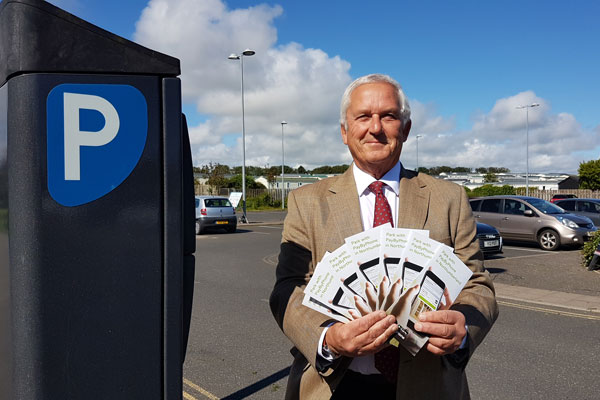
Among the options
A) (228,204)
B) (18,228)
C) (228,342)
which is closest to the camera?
(18,228)

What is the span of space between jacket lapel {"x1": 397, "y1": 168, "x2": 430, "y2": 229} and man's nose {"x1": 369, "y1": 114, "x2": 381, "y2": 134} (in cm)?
26

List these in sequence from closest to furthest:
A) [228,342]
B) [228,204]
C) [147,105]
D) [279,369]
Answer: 1. [147,105]
2. [279,369]
3. [228,342]
4. [228,204]

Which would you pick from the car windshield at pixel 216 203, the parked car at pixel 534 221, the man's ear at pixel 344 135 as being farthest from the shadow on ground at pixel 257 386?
the car windshield at pixel 216 203

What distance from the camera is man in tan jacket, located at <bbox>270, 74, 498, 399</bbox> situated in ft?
6.16

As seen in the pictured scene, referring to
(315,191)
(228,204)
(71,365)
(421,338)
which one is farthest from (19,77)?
(228,204)

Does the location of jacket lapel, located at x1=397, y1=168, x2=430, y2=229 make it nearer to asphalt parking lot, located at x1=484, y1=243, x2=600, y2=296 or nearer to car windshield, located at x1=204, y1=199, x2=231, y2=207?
asphalt parking lot, located at x1=484, y1=243, x2=600, y2=296

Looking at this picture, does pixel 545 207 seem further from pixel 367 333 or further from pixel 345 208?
pixel 367 333

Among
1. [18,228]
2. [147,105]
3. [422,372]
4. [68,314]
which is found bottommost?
[422,372]

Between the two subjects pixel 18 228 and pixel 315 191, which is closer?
pixel 18 228

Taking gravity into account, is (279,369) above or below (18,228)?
below

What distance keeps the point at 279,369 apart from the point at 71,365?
12.0ft

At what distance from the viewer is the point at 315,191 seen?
2.12 metres

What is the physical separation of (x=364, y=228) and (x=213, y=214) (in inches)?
720

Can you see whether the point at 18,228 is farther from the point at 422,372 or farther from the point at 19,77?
the point at 422,372
